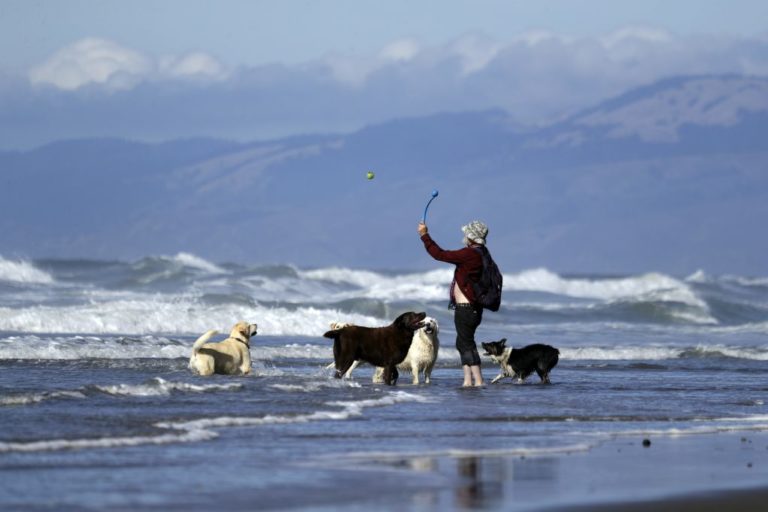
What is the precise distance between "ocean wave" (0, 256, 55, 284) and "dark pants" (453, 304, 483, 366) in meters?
31.7

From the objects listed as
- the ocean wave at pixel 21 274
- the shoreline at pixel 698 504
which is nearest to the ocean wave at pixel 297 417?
the shoreline at pixel 698 504

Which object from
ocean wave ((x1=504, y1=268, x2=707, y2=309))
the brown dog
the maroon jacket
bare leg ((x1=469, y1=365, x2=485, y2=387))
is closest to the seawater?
bare leg ((x1=469, y1=365, x2=485, y2=387))

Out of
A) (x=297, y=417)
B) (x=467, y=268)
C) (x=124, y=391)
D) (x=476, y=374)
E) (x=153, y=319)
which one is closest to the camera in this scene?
(x=297, y=417)

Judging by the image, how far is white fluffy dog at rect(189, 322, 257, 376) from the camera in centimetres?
1582

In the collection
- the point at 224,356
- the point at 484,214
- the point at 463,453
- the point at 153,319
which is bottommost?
the point at 463,453

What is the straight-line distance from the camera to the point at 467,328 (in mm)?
15242

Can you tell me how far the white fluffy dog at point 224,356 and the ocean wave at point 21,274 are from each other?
30097 millimetres

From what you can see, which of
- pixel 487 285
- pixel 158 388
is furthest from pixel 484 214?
pixel 158 388

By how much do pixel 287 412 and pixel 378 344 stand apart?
3311mm

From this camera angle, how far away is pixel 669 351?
24625 mm

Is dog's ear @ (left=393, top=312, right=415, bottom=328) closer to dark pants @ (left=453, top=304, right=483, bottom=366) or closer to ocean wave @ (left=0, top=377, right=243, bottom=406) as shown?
dark pants @ (left=453, top=304, right=483, bottom=366)

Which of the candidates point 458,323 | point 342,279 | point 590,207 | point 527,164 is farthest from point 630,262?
point 458,323

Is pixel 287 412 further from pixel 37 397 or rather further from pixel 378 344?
pixel 378 344

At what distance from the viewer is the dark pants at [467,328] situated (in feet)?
49.9
